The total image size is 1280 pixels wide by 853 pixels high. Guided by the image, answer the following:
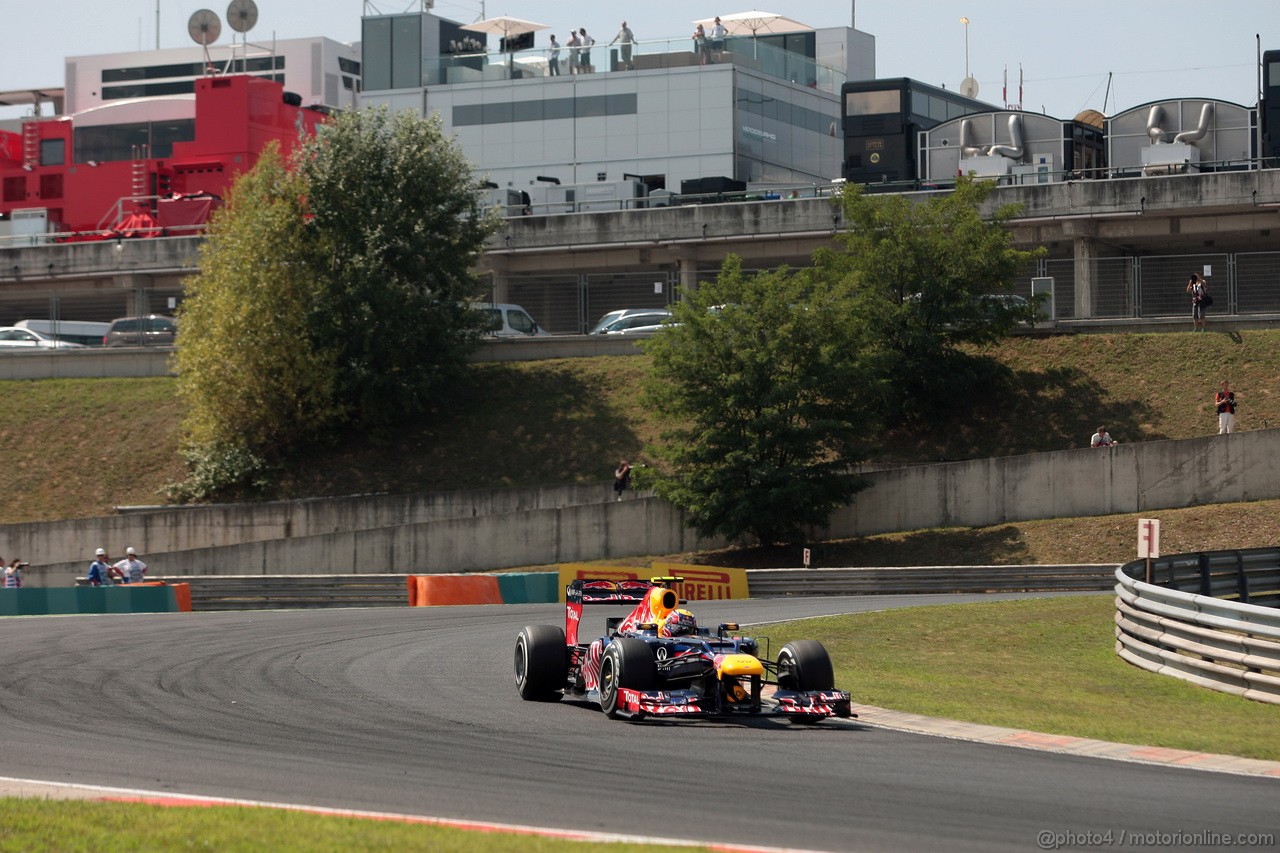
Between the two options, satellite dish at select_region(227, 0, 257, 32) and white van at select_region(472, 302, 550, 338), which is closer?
white van at select_region(472, 302, 550, 338)

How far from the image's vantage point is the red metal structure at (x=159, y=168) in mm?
73062

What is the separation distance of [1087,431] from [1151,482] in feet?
17.1

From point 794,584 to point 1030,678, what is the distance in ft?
56.4

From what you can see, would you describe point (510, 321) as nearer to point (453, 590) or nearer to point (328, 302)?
A: point (328, 302)

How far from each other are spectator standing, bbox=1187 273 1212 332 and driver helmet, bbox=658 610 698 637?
34816 mm

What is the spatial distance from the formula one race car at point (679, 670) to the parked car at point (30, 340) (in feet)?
152

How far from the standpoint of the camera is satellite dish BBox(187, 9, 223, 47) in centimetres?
8894

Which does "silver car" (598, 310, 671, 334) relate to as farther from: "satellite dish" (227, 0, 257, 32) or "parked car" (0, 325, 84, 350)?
"satellite dish" (227, 0, 257, 32)

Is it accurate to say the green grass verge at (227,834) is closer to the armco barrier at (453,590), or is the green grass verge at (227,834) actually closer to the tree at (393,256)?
the armco barrier at (453,590)

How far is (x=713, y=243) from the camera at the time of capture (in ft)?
190

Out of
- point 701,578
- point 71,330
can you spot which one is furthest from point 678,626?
point 71,330

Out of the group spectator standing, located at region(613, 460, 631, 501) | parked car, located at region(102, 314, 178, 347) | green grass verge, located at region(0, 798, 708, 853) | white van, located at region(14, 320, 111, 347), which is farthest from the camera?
white van, located at region(14, 320, 111, 347)

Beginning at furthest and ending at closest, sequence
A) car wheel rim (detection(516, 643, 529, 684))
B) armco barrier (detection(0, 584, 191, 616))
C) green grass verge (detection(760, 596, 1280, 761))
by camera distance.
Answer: armco barrier (detection(0, 584, 191, 616)) < car wheel rim (detection(516, 643, 529, 684)) < green grass verge (detection(760, 596, 1280, 761))

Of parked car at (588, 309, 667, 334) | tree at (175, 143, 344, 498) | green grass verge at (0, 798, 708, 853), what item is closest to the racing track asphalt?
green grass verge at (0, 798, 708, 853)
